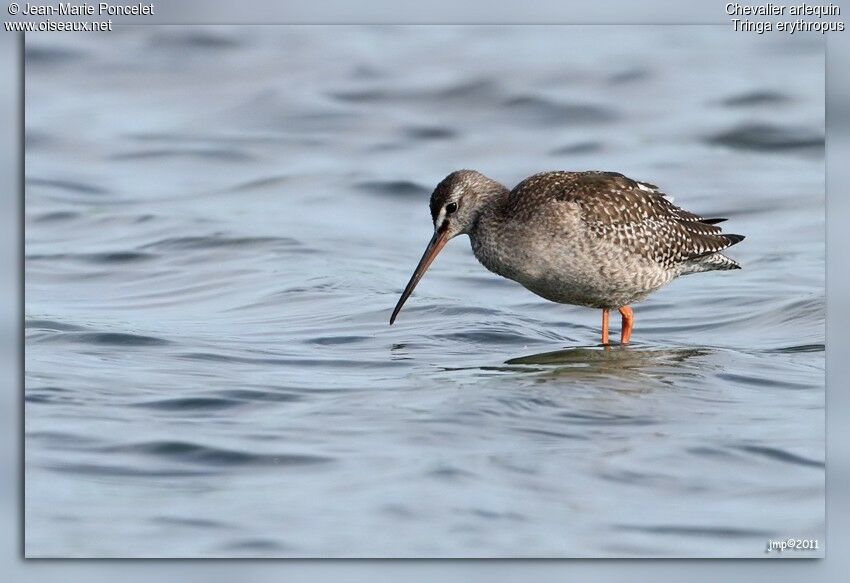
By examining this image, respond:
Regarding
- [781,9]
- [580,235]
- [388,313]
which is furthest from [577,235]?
[781,9]

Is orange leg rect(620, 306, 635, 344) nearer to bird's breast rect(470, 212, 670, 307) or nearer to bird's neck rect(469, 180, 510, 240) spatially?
bird's breast rect(470, 212, 670, 307)

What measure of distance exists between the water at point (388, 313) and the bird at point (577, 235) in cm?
49

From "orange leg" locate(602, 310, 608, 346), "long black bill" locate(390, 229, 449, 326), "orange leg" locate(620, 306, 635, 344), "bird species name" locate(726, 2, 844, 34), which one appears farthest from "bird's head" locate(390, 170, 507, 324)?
"bird species name" locate(726, 2, 844, 34)

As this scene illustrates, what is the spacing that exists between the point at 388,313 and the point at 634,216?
6.82ft

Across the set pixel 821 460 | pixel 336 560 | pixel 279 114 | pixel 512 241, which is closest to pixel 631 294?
pixel 512 241

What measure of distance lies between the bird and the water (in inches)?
19.2

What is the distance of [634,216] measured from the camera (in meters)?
10.0

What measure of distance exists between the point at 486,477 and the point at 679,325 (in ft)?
14.2

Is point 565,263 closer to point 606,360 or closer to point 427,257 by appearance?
point 606,360

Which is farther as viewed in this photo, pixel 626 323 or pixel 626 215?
pixel 626 323

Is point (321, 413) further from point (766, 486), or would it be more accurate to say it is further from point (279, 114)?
point (279, 114)

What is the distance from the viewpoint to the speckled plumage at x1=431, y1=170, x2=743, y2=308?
9.62 meters

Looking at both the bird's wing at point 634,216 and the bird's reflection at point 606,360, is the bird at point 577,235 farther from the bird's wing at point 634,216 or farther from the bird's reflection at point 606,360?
the bird's reflection at point 606,360

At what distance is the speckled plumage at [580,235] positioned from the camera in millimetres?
9625
